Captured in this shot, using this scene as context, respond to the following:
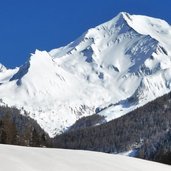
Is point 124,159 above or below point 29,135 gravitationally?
below

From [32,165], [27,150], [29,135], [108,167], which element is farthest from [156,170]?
[29,135]

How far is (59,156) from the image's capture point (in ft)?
104

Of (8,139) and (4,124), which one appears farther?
(4,124)

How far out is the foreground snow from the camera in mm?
27328

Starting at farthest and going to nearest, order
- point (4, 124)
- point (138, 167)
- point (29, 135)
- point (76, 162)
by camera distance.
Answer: point (29, 135), point (4, 124), point (138, 167), point (76, 162)

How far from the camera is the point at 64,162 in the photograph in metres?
30.0

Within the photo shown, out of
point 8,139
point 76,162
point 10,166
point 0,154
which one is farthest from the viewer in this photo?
point 8,139

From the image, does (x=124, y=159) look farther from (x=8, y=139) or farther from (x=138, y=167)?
(x=8, y=139)

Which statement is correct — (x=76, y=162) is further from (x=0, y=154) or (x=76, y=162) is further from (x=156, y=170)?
(x=156, y=170)

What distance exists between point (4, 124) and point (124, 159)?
79.6 meters

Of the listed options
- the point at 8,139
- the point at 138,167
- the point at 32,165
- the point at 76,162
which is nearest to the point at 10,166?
the point at 32,165

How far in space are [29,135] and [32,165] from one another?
102632 millimetres

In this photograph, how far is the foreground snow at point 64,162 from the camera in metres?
27.3

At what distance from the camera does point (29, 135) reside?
426 ft
